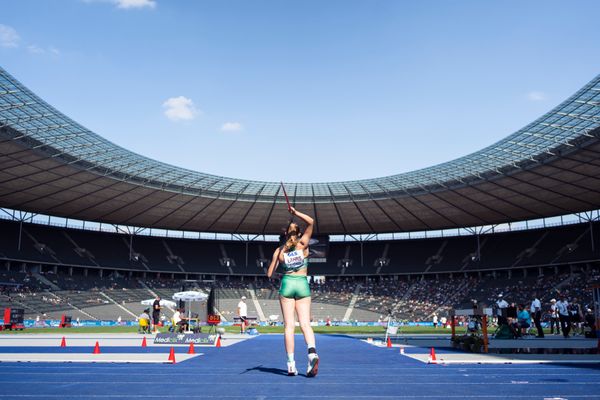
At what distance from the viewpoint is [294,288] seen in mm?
7910

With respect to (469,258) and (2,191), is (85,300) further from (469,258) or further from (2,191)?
(469,258)

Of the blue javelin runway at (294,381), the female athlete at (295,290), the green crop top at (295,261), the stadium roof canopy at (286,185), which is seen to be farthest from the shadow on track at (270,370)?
the stadium roof canopy at (286,185)

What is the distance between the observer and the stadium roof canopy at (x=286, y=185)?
1435 inches

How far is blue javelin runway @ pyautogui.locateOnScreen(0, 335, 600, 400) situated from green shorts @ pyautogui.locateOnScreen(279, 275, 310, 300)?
47.8 inches

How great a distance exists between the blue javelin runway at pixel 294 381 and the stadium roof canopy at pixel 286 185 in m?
26.8

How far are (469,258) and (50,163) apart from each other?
5129 centimetres

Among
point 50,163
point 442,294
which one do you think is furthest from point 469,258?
point 50,163

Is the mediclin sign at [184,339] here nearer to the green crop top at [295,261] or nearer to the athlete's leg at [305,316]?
the athlete's leg at [305,316]

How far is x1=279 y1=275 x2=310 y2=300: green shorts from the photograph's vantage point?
7.92 metres

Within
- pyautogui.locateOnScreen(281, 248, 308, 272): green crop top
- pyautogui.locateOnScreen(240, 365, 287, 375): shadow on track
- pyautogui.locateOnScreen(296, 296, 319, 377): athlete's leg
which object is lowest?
pyautogui.locateOnScreen(240, 365, 287, 375): shadow on track

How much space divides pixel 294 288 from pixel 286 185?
4692 centimetres

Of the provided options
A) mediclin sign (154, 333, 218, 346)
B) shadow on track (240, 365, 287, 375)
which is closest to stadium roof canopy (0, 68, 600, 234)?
mediclin sign (154, 333, 218, 346)

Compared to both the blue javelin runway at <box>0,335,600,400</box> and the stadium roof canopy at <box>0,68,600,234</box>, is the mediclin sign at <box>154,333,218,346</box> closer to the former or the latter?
the blue javelin runway at <box>0,335,600,400</box>

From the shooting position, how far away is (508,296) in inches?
2344
